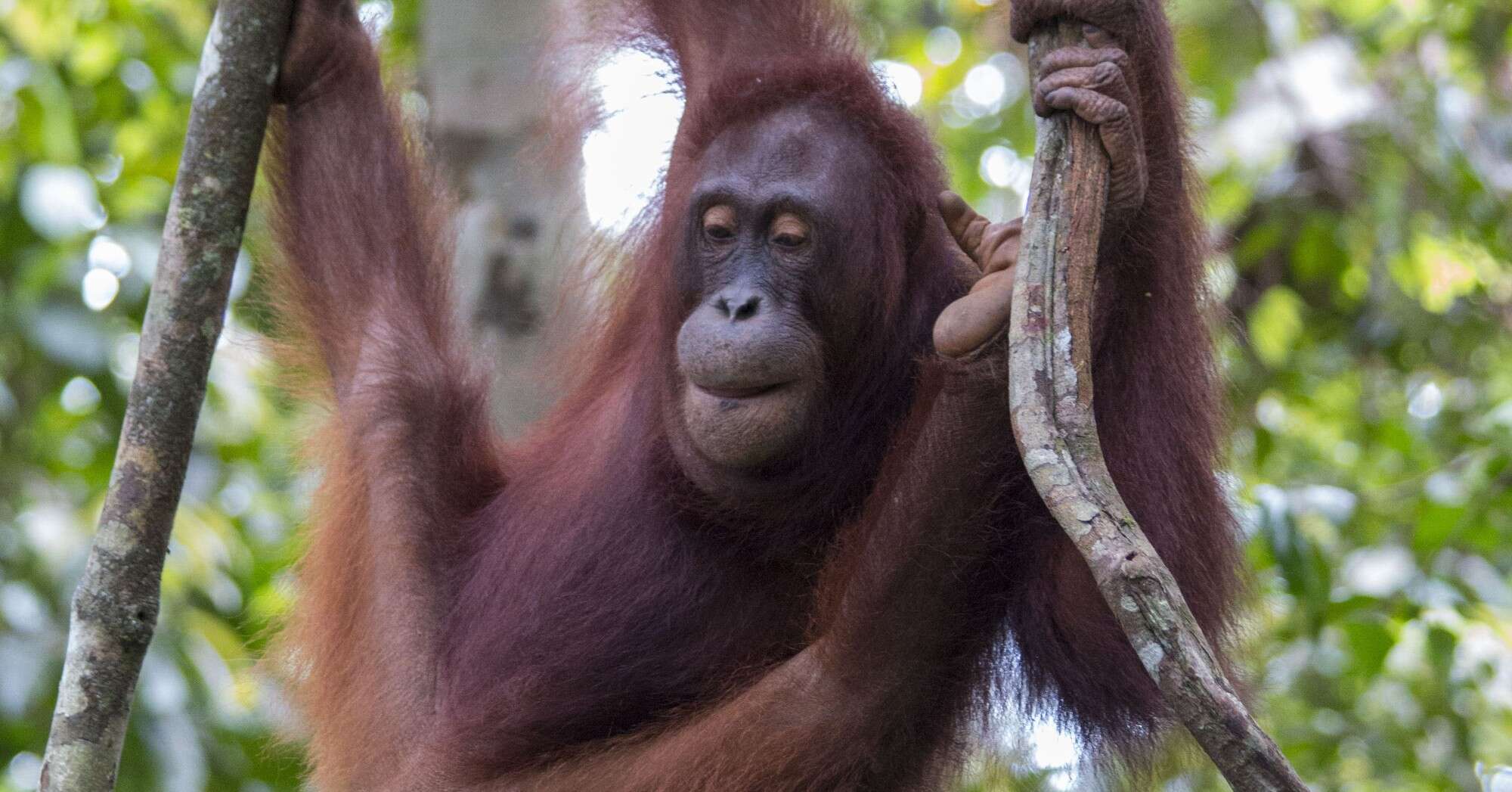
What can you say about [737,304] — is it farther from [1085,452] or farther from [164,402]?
[164,402]

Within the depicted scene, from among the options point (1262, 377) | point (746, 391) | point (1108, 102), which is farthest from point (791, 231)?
point (1262, 377)

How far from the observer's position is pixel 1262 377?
194 inches

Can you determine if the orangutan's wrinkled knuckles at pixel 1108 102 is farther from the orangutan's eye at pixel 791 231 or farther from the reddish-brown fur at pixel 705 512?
the orangutan's eye at pixel 791 231

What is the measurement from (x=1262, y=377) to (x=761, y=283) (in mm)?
2943

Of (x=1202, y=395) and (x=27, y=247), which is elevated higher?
(x=27, y=247)

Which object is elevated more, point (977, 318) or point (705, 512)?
point (977, 318)

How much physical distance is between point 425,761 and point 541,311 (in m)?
1.23

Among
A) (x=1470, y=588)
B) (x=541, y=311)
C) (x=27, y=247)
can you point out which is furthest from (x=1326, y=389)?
(x=27, y=247)

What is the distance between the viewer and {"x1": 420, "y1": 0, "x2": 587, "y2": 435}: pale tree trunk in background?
3.62 meters

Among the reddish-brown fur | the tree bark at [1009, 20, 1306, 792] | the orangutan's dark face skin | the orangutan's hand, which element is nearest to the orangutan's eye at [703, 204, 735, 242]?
the orangutan's dark face skin

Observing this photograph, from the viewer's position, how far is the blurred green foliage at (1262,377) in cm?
344

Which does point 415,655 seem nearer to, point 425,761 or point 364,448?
point 425,761

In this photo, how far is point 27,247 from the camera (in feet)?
13.1

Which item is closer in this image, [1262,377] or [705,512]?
[705,512]
